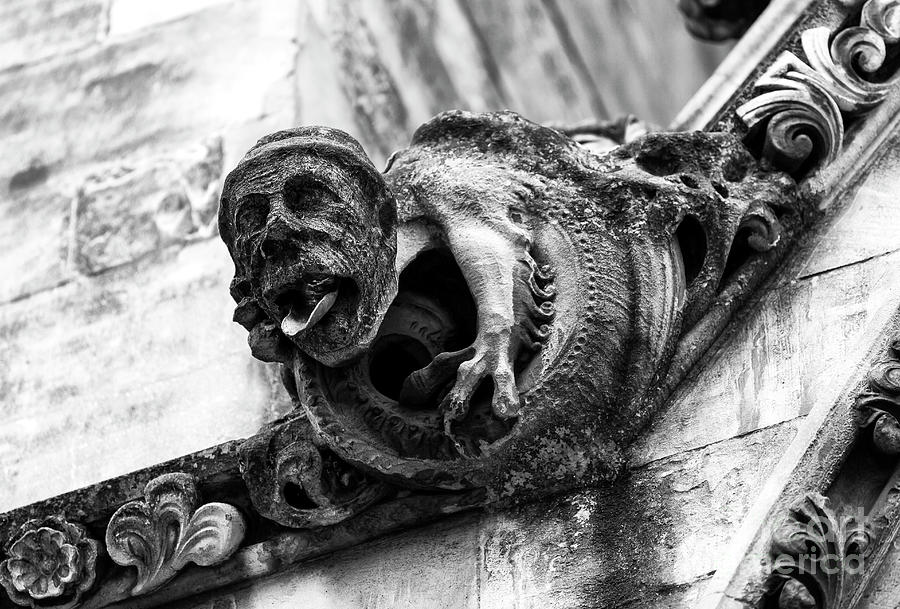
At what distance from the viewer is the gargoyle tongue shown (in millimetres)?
3596

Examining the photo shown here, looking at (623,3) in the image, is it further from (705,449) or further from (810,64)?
(705,449)

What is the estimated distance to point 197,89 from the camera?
5.30 meters

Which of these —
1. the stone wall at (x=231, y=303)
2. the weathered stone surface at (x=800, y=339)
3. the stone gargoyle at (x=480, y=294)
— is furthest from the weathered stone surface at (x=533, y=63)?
the weathered stone surface at (x=800, y=339)

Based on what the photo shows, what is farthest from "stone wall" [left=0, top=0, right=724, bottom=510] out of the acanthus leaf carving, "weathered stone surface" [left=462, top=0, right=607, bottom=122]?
the acanthus leaf carving

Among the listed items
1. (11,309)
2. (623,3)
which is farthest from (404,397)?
(623,3)

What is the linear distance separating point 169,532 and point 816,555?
1336 millimetres

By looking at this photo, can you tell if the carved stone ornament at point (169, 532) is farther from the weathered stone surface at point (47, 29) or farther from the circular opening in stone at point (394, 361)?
the weathered stone surface at point (47, 29)

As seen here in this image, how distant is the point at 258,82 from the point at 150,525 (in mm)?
1671

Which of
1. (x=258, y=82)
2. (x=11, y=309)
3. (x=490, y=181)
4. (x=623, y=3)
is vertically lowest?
(x=490, y=181)

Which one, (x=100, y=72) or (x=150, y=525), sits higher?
(x=100, y=72)

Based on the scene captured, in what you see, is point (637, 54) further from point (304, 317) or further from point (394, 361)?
point (304, 317)

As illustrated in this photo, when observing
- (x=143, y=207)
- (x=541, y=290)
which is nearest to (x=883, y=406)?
(x=541, y=290)

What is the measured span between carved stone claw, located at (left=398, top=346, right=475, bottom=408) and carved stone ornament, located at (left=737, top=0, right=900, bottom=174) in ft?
2.71

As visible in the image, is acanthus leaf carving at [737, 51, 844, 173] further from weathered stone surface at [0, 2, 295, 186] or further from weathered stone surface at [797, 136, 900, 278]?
weathered stone surface at [0, 2, 295, 186]
